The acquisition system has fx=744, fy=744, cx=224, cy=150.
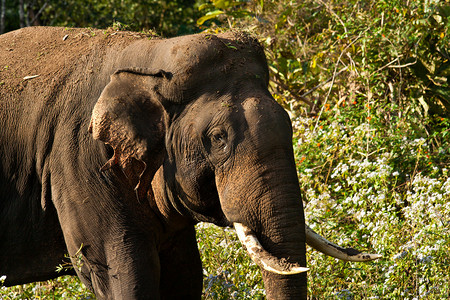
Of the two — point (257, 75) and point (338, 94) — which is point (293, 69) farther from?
point (257, 75)

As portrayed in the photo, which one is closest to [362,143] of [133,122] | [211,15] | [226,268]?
[226,268]

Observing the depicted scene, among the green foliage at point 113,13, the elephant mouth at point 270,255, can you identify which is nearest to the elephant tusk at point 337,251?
the elephant mouth at point 270,255

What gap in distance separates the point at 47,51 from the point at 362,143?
3.31 meters

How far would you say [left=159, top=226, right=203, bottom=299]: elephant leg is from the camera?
464 cm

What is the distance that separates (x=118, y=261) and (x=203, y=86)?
106 cm

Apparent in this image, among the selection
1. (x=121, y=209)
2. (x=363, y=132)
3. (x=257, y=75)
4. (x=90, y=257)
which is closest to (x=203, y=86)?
(x=257, y=75)

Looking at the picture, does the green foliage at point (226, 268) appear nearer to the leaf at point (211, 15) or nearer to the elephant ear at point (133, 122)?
the elephant ear at point (133, 122)

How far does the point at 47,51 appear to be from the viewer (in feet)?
14.5

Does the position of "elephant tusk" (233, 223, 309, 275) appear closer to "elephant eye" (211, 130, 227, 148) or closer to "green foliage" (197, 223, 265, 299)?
"elephant eye" (211, 130, 227, 148)

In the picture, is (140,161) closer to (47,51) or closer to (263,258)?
(263,258)

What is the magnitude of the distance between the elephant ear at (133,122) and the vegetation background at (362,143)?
0.76 metres

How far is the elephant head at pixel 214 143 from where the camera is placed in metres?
3.54

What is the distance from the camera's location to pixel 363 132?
662 centimetres

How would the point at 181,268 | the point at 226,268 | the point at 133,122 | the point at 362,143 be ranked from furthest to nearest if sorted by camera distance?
the point at 362,143 < the point at 226,268 < the point at 181,268 < the point at 133,122
